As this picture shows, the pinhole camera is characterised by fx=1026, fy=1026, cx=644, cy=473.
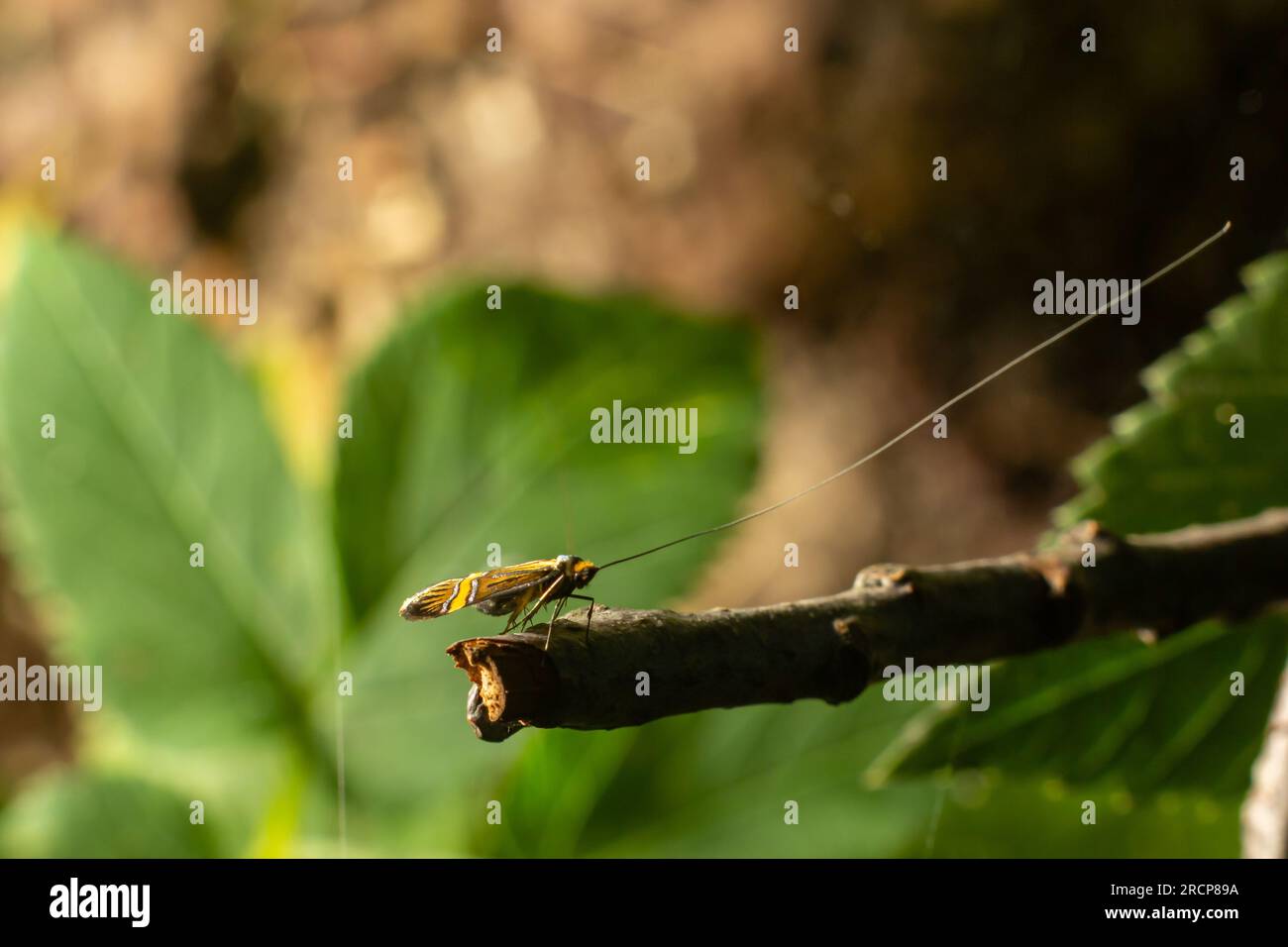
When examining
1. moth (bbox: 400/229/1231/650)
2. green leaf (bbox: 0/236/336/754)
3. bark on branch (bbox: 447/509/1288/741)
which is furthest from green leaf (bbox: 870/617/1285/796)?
green leaf (bbox: 0/236/336/754)

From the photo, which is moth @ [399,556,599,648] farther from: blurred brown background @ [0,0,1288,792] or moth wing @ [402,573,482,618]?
blurred brown background @ [0,0,1288,792]

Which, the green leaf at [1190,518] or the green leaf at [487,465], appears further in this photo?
the green leaf at [487,465]
